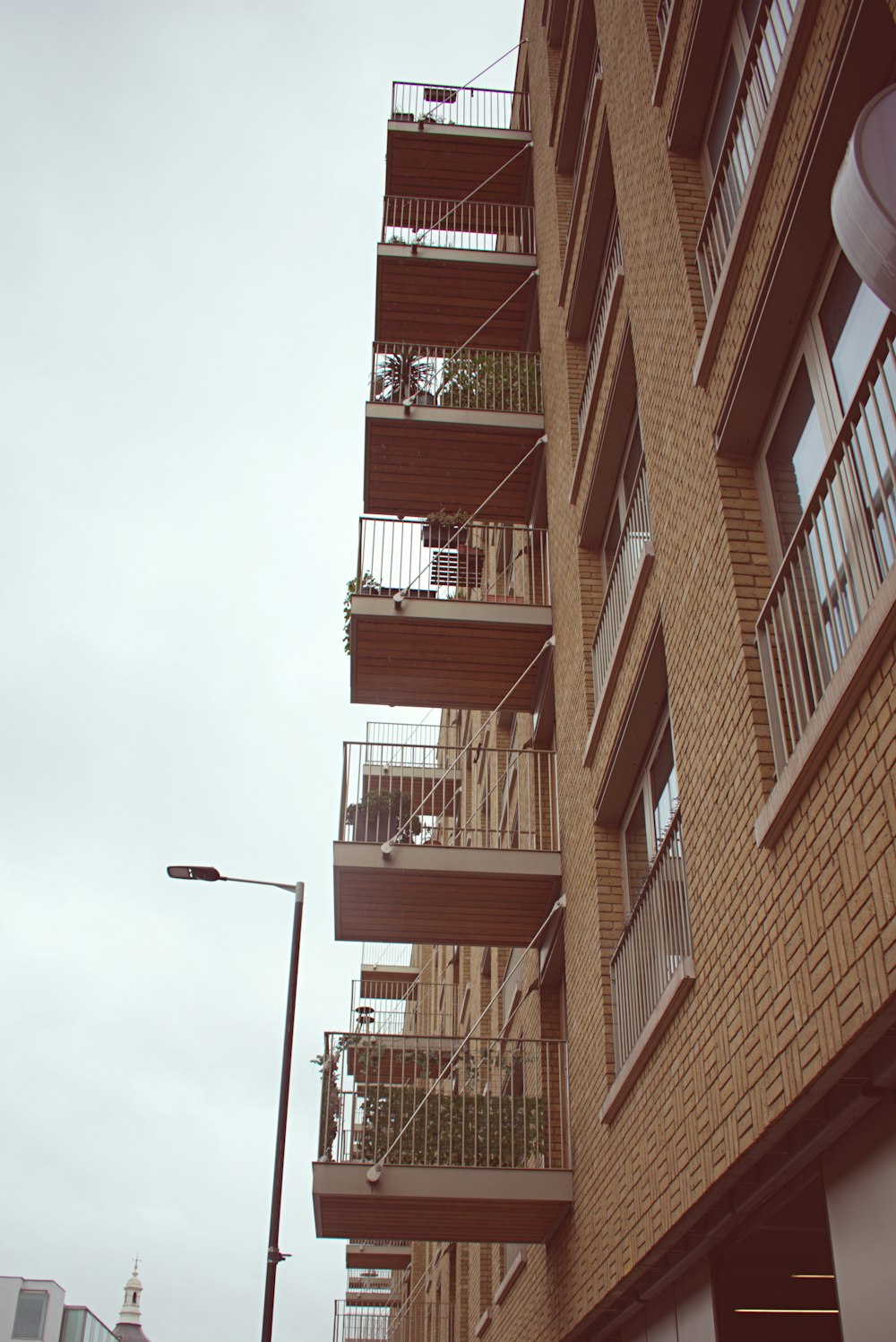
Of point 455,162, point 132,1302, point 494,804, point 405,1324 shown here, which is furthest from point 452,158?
point 132,1302

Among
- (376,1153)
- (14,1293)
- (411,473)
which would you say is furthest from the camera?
(14,1293)

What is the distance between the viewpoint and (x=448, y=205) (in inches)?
861

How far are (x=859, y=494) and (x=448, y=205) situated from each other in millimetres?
17855

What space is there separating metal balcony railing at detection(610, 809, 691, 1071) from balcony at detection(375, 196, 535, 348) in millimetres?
11642

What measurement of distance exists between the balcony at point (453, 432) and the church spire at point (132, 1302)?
126 metres

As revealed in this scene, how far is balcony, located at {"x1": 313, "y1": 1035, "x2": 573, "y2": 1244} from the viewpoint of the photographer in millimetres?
11398

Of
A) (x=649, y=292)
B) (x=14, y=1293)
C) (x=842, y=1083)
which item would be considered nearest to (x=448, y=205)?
(x=649, y=292)

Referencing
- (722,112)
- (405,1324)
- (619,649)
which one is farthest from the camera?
(405,1324)

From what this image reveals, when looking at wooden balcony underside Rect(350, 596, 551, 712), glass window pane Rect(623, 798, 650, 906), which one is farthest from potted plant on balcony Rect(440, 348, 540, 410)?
glass window pane Rect(623, 798, 650, 906)

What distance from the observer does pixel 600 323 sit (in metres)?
13.8

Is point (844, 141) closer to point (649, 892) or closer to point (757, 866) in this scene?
→ point (757, 866)

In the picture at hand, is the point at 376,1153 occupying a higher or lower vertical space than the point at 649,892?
lower

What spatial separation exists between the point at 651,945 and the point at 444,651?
299 inches

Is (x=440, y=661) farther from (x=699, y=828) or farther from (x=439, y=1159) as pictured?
(x=699, y=828)
